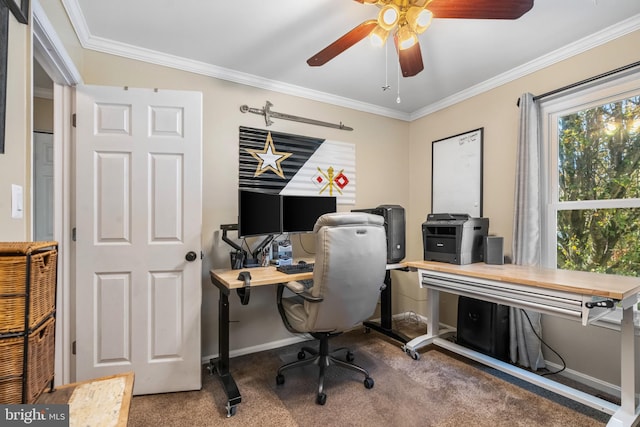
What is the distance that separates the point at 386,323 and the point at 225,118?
248cm

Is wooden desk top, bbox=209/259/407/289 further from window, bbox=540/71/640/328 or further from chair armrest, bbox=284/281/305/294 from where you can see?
window, bbox=540/71/640/328

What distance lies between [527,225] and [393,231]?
1.02 m

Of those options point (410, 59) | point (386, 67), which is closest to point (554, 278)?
point (410, 59)

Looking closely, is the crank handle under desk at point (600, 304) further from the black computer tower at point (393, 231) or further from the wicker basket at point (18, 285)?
the wicker basket at point (18, 285)

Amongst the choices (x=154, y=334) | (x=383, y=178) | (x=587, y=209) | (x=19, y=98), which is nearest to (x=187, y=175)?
(x=19, y=98)

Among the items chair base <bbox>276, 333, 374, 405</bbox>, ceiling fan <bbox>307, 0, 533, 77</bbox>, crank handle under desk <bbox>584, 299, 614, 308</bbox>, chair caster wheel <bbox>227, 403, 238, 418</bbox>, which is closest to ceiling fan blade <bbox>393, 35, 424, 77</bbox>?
ceiling fan <bbox>307, 0, 533, 77</bbox>

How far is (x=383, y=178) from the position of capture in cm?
349

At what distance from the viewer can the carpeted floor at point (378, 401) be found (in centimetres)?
173

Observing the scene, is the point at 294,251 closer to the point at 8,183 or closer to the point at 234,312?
the point at 234,312

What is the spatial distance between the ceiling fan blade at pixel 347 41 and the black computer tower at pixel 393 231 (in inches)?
53.5

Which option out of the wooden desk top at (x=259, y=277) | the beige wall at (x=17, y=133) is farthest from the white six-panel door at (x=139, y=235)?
the beige wall at (x=17, y=133)

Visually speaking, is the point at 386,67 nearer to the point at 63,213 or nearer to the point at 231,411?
the point at 63,213

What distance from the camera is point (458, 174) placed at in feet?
10.2

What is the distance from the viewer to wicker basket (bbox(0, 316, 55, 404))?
2.33 ft
